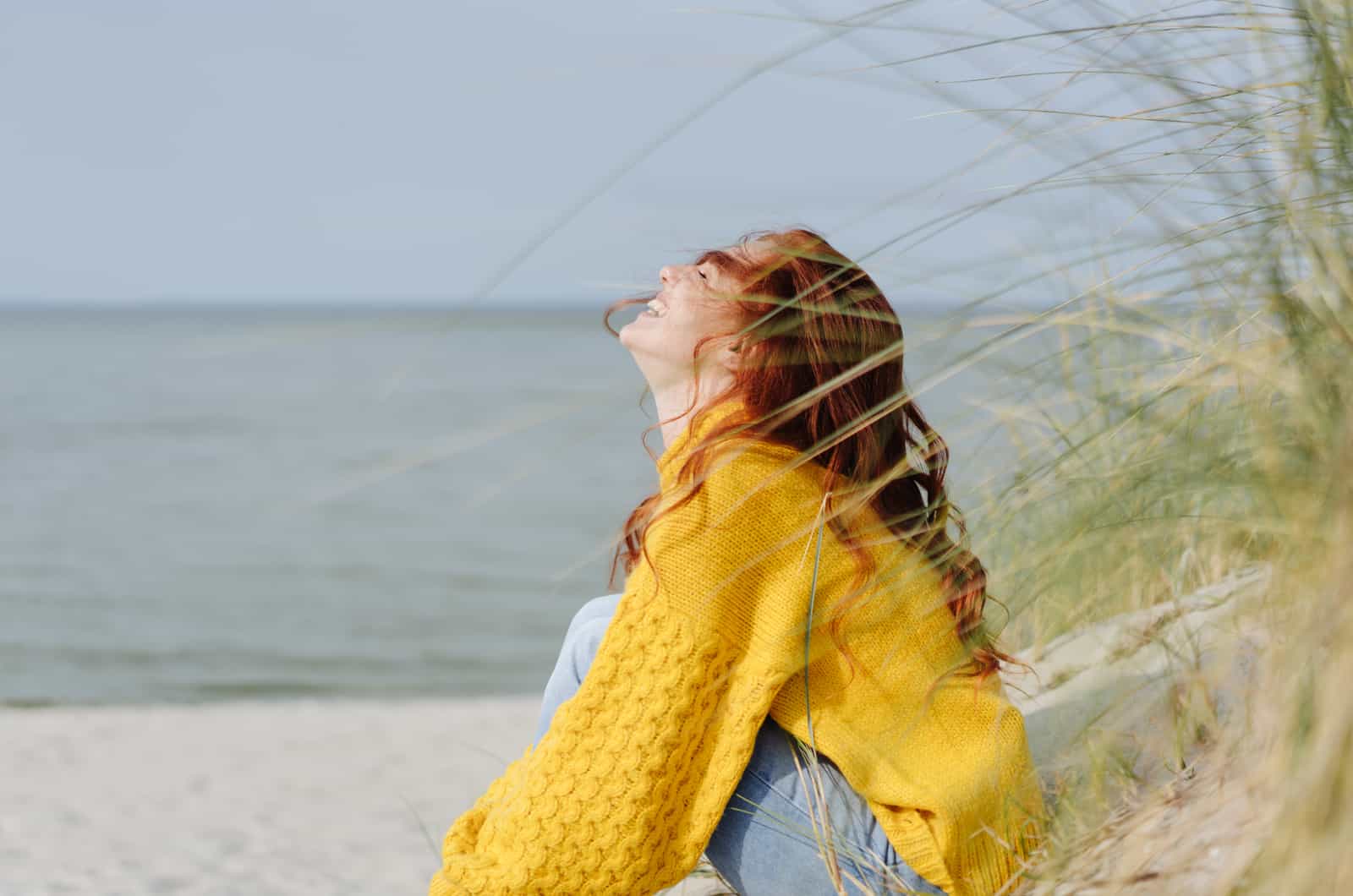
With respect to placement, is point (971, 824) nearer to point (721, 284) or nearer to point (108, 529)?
point (721, 284)

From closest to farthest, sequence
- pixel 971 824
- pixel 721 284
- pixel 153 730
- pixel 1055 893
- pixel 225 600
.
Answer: pixel 1055 893, pixel 971 824, pixel 721 284, pixel 153 730, pixel 225 600

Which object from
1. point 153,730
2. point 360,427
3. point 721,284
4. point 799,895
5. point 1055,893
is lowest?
point 360,427

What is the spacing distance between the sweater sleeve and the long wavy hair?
0.08 meters

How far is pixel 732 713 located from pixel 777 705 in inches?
3.1

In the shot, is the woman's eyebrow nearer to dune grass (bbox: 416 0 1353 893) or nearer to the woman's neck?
the woman's neck

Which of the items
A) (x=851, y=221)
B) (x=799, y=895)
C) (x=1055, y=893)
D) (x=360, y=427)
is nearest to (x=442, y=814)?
(x=799, y=895)

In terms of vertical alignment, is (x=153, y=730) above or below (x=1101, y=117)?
below

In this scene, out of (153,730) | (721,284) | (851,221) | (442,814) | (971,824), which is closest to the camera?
(851,221)

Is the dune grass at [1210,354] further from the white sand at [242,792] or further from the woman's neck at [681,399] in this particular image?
the white sand at [242,792]

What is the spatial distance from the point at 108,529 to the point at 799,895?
1271 centimetres

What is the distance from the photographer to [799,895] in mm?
1765

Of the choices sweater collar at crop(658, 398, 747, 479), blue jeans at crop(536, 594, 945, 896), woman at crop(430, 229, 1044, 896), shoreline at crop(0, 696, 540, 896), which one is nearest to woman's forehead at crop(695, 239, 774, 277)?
woman at crop(430, 229, 1044, 896)

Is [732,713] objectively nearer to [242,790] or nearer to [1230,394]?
[1230,394]

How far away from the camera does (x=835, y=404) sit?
1.81 m
